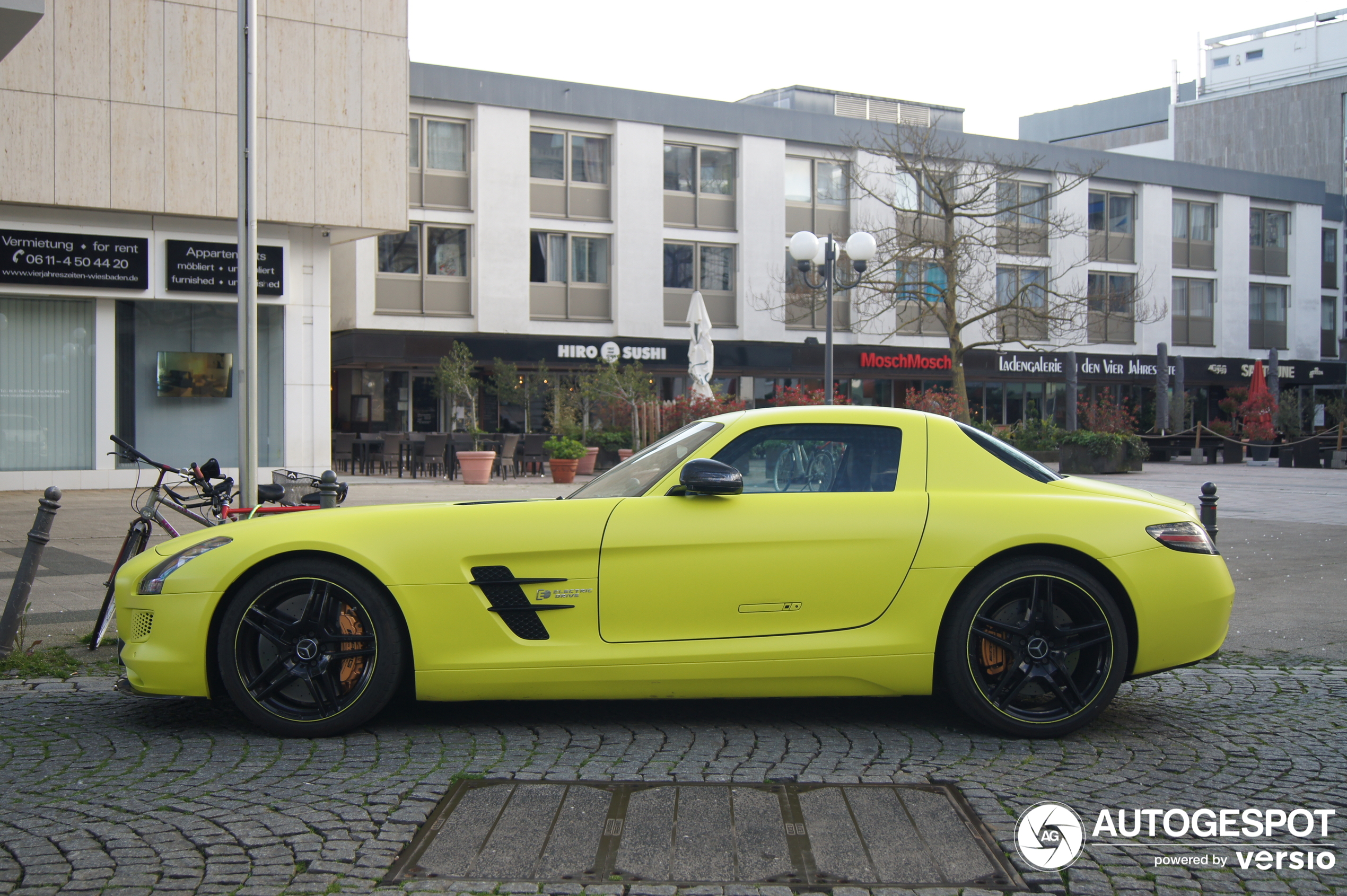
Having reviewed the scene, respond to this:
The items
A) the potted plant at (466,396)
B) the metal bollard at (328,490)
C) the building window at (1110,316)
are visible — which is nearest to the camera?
the metal bollard at (328,490)

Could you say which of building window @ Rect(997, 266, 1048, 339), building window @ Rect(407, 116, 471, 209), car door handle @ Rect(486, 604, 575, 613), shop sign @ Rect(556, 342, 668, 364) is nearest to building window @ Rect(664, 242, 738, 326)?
shop sign @ Rect(556, 342, 668, 364)

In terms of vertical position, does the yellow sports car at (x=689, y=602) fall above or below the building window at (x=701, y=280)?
below

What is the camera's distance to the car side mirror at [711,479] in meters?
4.61

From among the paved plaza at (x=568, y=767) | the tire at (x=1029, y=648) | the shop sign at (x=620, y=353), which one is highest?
the shop sign at (x=620, y=353)

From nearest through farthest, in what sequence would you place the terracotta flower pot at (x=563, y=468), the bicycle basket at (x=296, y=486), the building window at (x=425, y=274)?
the bicycle basket at (x=296, y=486) → the terracotta flower pot at (x=563, y=468) → the building window at (x=425, y=274)

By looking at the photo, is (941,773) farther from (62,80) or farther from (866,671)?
(62,80)

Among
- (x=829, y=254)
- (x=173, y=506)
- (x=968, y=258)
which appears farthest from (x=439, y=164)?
(x=173, y=506)

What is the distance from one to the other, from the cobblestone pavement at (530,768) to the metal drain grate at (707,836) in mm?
85

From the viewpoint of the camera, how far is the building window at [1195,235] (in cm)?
4709

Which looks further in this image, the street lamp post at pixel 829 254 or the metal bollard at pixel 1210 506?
the street lamp post at pixel 829 254

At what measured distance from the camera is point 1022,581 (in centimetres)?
473

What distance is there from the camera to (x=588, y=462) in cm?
2358

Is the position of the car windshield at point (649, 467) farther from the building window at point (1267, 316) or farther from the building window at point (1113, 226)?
the building window at point (1267, 316)

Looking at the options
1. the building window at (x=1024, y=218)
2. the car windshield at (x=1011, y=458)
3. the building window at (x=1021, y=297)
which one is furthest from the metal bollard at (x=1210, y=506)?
the building window at (x=1024, y=218)
